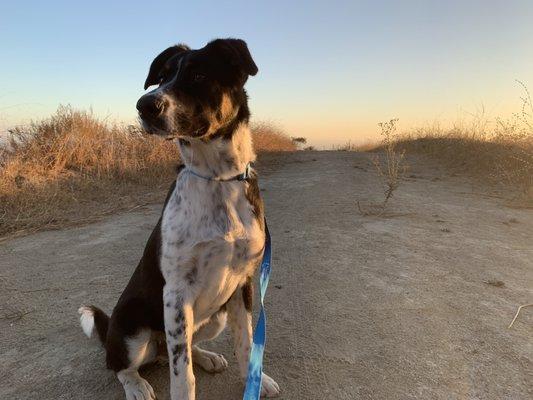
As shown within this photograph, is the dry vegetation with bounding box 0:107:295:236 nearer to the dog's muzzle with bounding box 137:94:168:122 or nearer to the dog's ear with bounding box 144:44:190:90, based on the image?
the dog's ear with bounding box 144:44:190:90

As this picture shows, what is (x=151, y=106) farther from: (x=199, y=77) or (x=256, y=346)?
(x=256, y=346)

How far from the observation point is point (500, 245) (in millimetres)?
4672

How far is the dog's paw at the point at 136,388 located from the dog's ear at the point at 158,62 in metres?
1.54

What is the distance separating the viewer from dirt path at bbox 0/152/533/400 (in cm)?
246

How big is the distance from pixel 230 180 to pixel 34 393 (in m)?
1.51

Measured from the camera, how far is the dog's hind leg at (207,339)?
8.11ft

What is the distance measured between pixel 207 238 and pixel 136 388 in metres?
0.89

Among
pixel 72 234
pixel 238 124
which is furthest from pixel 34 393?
pixel 72 234

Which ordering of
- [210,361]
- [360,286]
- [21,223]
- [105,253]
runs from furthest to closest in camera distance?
[21,223] < [105,253] < [360,286] < [210,361]

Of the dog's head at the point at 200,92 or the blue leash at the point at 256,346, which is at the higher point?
the dog's head at the point at 200,92

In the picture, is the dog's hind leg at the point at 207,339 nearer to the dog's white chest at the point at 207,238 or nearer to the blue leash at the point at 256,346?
the dog's white chest at the point at 207,238

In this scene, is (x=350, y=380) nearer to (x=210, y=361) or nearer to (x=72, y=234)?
(x=210, y=361)

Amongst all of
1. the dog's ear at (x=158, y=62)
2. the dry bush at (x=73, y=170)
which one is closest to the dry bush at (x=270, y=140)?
the dry bush at (x=73, y=170)

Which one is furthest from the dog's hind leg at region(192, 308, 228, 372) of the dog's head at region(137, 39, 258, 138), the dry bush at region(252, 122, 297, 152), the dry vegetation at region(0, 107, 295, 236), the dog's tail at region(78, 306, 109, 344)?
the dry bush at region(252, 122, 297, 152)
